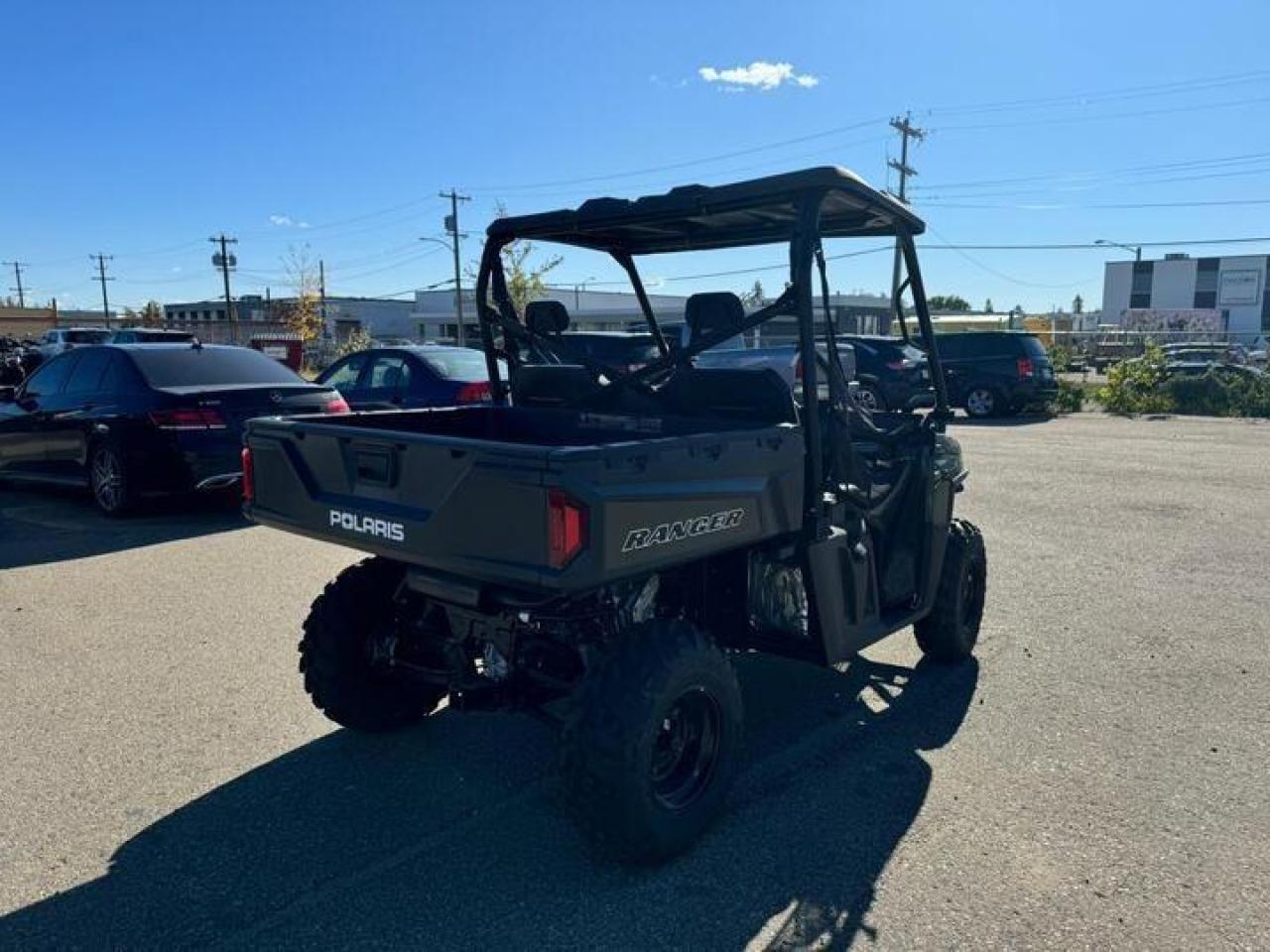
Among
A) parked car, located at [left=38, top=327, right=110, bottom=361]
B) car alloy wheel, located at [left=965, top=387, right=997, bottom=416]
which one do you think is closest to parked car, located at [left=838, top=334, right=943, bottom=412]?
car alloy wheel, located at [left=965, top=387, right=997, bottom=416]

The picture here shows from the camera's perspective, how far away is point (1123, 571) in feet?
22.0

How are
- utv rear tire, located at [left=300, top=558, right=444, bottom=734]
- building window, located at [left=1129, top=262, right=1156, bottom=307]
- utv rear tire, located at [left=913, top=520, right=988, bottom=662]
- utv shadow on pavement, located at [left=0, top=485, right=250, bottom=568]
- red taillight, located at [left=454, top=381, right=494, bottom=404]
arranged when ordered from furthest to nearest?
building window, located at [left=1129, top=262, right=1156, bottom=307], red taillight, located at [left=454, top=381, right=494, bottom=404], utv shadow on pavement, located at [left=0, top=485, right=250, bottom=568], utv rear tire, located at [left=913, top=520, right=988, bottom=662], utv rear tire, located at [left=300, top=558, right=444, bottom=734]

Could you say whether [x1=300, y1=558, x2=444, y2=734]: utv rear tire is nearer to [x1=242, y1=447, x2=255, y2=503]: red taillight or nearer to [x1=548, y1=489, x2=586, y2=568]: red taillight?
[x1=242, y1=447, x2=255, y2=503]: red taillight

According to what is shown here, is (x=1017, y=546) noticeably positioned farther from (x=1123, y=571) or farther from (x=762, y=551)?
(x=762, y=551)

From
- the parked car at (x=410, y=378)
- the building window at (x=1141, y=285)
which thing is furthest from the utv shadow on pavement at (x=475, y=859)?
the building window at (x=1141, y=285)

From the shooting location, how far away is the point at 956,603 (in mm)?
4625

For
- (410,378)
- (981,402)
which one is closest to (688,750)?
(410,378)

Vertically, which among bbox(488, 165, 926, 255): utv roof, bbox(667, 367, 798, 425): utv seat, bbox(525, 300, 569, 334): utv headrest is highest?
bbox(488, 165, 926, 255): utv roof

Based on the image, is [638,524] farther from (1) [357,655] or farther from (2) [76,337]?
(2) [76,337]

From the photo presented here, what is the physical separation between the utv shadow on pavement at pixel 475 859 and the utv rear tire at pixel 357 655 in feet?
0.48

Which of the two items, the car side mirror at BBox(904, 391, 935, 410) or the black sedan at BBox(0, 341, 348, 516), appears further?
the black sedan at BBox(0, 341, 348, 516)

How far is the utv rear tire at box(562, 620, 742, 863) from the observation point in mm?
2768

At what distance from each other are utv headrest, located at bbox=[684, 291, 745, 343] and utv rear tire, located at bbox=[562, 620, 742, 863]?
4.53ft

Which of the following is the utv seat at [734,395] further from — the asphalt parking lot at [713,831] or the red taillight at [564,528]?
the asphalt parking lot at [713,831]
